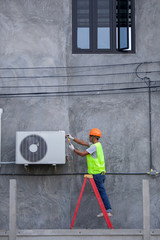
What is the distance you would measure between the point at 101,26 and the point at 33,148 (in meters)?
2.74

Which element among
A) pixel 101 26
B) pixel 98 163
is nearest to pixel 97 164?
pixel 98 163

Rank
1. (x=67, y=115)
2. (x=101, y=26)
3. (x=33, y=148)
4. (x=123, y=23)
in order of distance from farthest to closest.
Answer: (x=101, y=26)
(x=123, y=23)
(x=67, y=115)
(x=33, y=148)

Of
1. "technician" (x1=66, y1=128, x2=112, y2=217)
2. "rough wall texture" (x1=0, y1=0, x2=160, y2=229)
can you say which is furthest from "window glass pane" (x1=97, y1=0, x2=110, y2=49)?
"technician" (x1=66, y1=128, x2=112, y2=217)

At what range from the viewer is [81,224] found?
9.36 m

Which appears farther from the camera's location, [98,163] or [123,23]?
[123,23]

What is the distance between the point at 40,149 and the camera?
909cm

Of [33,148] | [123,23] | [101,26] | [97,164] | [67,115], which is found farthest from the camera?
[101,26]

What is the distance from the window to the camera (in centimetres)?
970

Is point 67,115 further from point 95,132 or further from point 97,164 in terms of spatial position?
point 97,164

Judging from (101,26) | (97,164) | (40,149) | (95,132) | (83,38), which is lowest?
(97,164)

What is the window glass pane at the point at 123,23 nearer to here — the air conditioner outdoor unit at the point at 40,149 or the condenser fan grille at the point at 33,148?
the air conditioner outdoor unit at the point at 40,149

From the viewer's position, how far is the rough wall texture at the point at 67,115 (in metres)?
9.41

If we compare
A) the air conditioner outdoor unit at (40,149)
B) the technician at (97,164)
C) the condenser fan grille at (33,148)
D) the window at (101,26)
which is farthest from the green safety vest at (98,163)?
the window at (101,26)

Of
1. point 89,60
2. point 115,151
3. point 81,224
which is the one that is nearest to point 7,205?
point 81,224
